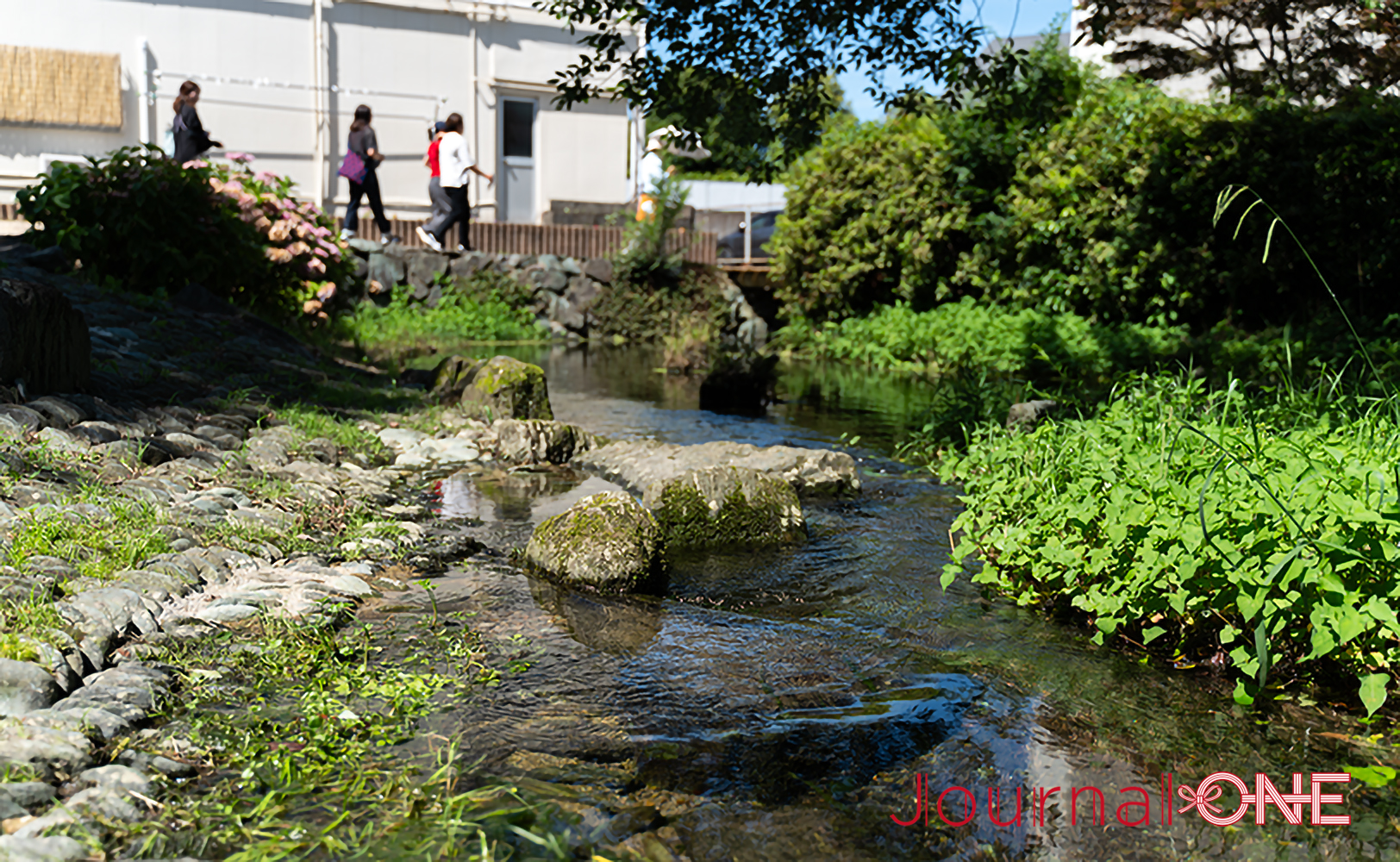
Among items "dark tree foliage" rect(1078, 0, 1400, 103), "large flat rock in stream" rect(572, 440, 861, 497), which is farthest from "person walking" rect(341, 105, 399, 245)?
"dark tree foliage" rect(1078, 0, 1400, 103)

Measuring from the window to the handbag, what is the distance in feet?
14.5

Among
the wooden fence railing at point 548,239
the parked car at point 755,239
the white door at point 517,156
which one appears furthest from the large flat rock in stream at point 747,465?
the parked car at point 755,239

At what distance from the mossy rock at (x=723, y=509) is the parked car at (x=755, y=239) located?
1560 cm

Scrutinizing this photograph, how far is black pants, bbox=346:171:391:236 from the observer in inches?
641

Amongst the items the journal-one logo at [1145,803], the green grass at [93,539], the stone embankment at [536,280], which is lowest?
the journal-one logo at [1145,803]

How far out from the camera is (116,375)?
648 centimetres

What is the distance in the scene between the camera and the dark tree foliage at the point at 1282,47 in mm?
13555

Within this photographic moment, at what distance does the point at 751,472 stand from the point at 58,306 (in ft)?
12.2

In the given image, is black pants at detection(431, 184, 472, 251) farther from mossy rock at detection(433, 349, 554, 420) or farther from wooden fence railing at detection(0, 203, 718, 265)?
mossy rock at detection(433, 349, 554, 420)

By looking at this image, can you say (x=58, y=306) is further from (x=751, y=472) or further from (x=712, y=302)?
(x=712, y=302)

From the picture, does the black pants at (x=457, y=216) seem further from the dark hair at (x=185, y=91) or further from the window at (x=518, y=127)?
the dark hair at (x=185, y=91)

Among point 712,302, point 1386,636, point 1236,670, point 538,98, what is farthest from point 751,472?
point 538,98

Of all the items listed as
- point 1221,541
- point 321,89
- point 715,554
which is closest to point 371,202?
point 321,89

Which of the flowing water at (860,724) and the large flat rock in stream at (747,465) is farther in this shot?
the large flat rock in stream at (747,465)
